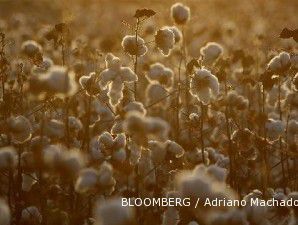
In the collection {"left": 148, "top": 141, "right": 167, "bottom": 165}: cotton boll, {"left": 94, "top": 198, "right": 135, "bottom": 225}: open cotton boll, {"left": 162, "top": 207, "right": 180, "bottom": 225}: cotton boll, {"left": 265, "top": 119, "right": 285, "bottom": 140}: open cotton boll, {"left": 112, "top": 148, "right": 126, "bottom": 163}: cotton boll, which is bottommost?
{"left": 94, "top": 198, "right": 135, "bottom": 225}: open cotton boll

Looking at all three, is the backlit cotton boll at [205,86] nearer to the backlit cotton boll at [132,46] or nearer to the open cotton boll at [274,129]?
the backlit cotton boll at [132,46]

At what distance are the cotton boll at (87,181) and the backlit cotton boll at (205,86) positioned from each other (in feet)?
4.38

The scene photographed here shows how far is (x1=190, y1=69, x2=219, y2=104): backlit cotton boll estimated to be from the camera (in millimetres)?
3797

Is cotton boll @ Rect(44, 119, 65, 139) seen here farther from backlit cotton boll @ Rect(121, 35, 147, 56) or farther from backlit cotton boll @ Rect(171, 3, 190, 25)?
backlit cotton boll @ Rect(171, 3, 190, 25)

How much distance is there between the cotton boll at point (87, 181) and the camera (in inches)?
102

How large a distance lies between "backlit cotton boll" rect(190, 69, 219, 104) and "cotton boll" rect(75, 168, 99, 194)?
4.38ft

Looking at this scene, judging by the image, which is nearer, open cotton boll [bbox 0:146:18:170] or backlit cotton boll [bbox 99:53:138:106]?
open cotton boll [bbox 0:146:18:170]

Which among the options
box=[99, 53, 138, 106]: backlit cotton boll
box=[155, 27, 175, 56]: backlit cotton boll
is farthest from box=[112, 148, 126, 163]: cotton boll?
box=[155, 27, 175, 56]: backlit cotton boll

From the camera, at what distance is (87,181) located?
258 cm

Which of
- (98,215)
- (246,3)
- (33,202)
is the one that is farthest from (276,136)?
(246,3)

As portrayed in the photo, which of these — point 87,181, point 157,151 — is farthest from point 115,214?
point 157,151

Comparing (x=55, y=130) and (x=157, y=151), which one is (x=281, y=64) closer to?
(x=157, y=151)

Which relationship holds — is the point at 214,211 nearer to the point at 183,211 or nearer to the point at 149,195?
the point at 183,211

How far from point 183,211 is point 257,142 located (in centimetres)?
75
